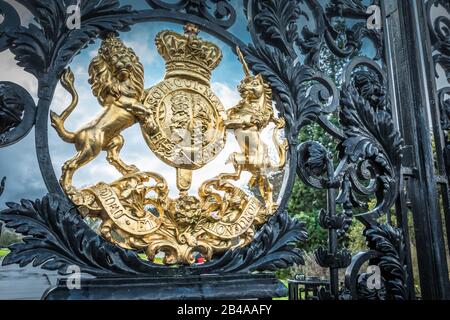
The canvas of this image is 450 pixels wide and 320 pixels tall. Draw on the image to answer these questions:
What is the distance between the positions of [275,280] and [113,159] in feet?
2.29

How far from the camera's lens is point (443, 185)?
178 cm

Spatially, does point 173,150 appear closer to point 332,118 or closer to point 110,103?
point 110,103

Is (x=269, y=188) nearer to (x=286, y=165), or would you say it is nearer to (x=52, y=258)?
(x=286, y=165)

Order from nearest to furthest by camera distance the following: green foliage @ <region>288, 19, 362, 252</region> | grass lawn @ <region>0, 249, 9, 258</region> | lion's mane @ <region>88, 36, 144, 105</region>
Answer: grass lawn @ <region>0, 249, 9, 258</region> < lion's mane @ <region>88, 36, 144, 105</region> < green foliage @ <region>288, 19, 362, 252</region>

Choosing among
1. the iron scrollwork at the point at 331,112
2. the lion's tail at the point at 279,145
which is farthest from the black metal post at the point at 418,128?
the lion's tail at the point at 279,145

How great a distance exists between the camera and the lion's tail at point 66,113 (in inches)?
47.5

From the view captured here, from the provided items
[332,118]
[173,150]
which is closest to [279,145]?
[173,150]

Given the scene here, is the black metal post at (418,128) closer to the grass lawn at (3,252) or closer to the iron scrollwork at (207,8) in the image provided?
the iron scrollwork at (207,8)

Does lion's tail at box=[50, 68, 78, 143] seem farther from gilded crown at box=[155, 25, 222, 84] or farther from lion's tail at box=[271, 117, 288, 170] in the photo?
lion's tail at box=[271, 117, 288, 170]

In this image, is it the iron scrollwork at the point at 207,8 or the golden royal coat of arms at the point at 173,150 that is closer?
the golden royal coat of arms at the point at 173,150

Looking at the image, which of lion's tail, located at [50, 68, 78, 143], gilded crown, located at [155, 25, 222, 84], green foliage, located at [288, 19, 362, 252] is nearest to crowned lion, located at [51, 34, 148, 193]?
lion's tail, located at [50, 68, 78, 143]

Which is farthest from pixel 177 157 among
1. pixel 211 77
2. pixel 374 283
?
pixel 374 283

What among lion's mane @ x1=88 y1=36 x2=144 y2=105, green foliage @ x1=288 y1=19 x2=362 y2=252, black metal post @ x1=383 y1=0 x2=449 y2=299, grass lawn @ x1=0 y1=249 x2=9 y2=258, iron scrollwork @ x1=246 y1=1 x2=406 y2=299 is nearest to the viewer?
grass lawn @ x1=0 y1=249 x2=9 y2=258

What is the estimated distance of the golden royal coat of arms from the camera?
4.00 feet
